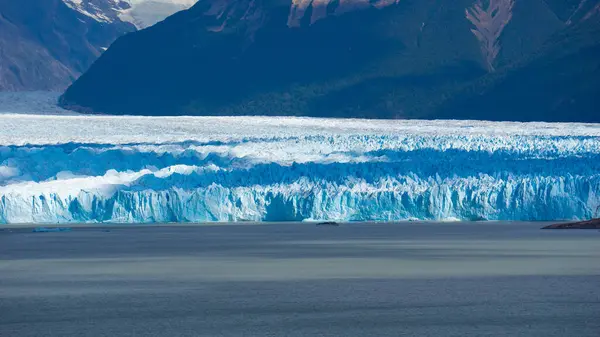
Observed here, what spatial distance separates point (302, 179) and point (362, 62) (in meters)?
40.2

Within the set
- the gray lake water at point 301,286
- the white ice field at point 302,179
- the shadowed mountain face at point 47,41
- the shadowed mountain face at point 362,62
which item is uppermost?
the shadowed mountain face at point 47,41

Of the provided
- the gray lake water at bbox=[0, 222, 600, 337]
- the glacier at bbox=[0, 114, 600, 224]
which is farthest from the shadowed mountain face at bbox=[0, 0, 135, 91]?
the gray lake water at bbox=[0, 222, 600, 337]

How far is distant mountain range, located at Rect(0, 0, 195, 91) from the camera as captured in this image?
111312 mm

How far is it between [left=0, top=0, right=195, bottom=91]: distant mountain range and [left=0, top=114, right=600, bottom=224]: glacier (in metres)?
80.5

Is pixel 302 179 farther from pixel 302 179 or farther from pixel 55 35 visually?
pixel 55 35

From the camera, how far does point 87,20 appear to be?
391ft

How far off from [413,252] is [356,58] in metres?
48.9

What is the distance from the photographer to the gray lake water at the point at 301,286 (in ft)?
34.2

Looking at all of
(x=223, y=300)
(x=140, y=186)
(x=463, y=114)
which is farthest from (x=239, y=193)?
(x=463, y=114)

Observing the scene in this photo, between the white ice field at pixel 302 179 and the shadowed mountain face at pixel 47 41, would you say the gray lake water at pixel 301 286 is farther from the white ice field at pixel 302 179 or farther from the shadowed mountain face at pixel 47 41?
the shadowed mountain face at pixel 47 41

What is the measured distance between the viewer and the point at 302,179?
1032 inches

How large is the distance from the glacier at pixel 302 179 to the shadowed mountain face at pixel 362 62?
86.3 ft

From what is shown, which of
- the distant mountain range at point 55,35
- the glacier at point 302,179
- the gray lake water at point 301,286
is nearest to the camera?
the gray lake water at point 301,286

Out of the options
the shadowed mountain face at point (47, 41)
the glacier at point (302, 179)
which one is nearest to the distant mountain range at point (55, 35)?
the shadowed mountain face at point (47, 41)
